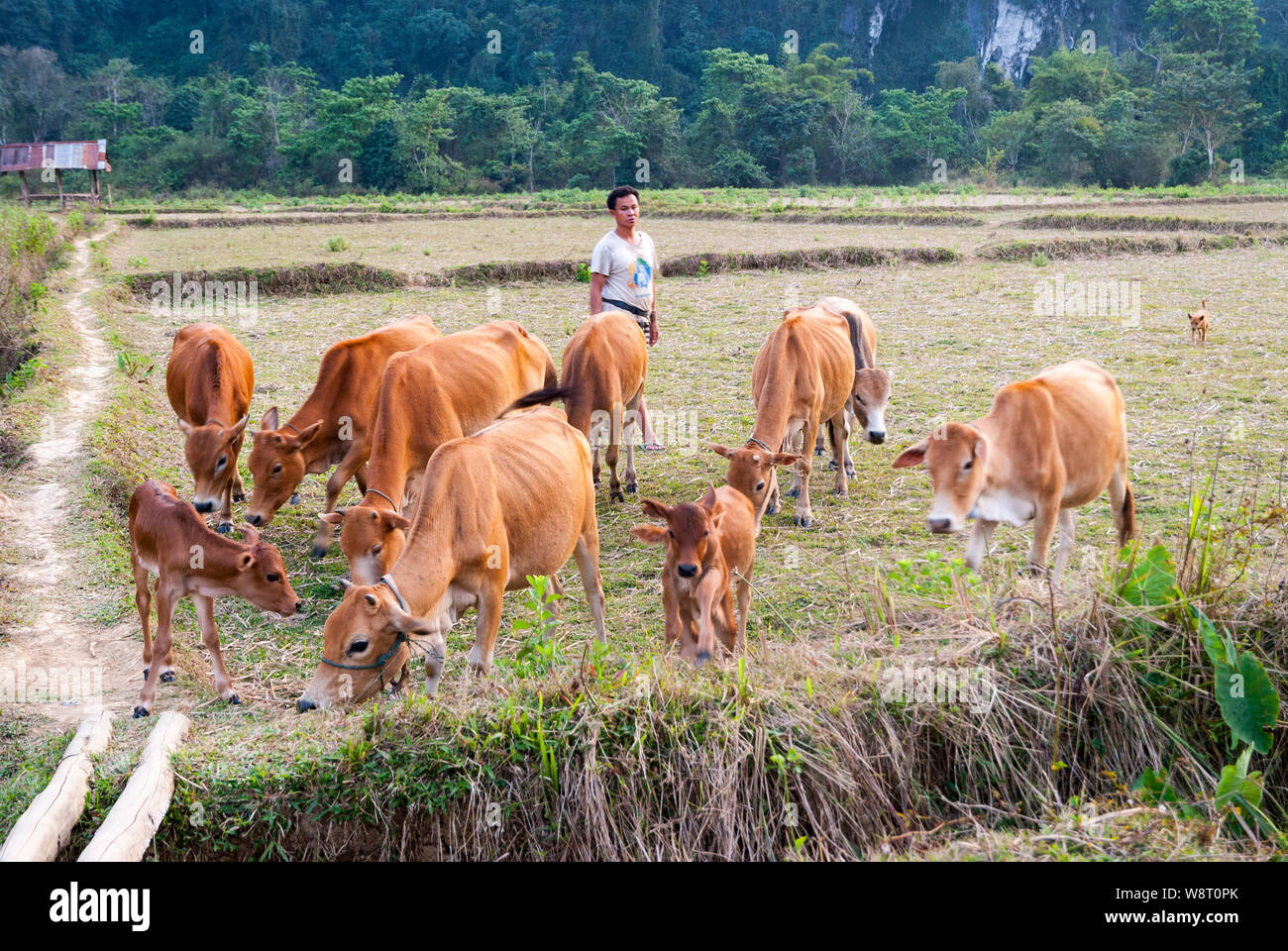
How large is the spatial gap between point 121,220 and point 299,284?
14.6 m

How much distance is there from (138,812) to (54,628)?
254 cm

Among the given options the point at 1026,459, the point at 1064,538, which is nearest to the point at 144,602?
the point at 1026,459

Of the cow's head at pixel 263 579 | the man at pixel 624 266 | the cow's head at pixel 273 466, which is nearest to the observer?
the cow's head at pixel 263 579

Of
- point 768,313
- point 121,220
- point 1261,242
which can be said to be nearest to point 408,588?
point 768,313

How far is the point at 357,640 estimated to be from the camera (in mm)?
4797

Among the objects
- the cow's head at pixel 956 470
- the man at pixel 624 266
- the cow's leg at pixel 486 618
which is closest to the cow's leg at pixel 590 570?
the cow's leg at pixel 486 618

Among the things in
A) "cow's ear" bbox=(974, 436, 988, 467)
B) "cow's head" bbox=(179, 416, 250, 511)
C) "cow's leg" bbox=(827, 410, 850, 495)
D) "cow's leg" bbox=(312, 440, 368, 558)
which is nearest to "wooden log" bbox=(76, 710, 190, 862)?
"cow's leg" bbox=(312, 440, 368, 558)

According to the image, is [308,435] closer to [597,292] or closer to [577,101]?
[597,292]

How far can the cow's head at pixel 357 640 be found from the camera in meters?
4.77

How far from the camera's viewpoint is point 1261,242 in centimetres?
2345

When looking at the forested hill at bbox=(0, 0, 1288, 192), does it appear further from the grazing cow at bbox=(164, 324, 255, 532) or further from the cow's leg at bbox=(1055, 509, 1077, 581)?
the cow's leg at bbox=(1055, 509, 1077, 581)

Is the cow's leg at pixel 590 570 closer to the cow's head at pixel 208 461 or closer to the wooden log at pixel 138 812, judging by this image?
the wooden log at pixel 138 812

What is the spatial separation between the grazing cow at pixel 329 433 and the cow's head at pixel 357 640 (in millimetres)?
2347

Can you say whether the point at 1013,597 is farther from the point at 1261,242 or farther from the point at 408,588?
the point at 1261,242
